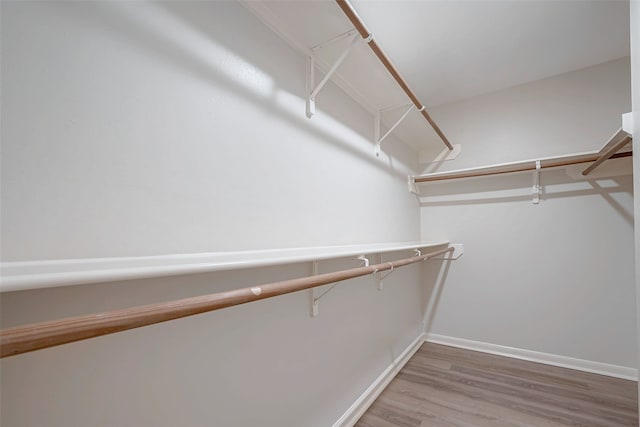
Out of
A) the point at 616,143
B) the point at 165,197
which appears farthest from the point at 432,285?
the point at 165,197

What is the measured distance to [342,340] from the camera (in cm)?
151

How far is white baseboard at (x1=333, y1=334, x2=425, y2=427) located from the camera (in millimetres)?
1504

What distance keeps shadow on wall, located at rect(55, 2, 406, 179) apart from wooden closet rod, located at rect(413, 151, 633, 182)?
5.14 feet

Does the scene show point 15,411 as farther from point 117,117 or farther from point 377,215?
point 377,215

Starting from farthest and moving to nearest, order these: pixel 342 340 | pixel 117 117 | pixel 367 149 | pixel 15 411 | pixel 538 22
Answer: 1. pixel 367 149
2. pixel 538 22
3. pixel 342 340
4. pixel 117 117
5. pixel 15 411

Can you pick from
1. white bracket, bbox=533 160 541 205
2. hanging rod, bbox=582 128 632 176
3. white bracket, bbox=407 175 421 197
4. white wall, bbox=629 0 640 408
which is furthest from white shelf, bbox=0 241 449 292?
white bracket, bbox=533 160 541 205

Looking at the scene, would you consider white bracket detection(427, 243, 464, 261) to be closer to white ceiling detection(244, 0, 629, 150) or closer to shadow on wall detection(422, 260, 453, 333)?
shadow on wall detection(422, 260, 453, 333)

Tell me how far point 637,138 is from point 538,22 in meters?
1.23

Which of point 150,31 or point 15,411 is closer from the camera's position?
point 15,411

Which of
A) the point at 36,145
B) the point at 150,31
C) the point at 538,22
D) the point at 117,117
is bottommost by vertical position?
the point at 36,145

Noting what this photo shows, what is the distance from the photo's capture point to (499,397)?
1.79m

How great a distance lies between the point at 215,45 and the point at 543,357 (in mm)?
3146

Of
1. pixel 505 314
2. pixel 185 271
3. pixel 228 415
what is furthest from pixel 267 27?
pixel 505 314

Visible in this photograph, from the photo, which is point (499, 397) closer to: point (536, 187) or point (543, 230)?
point (543, 230)
